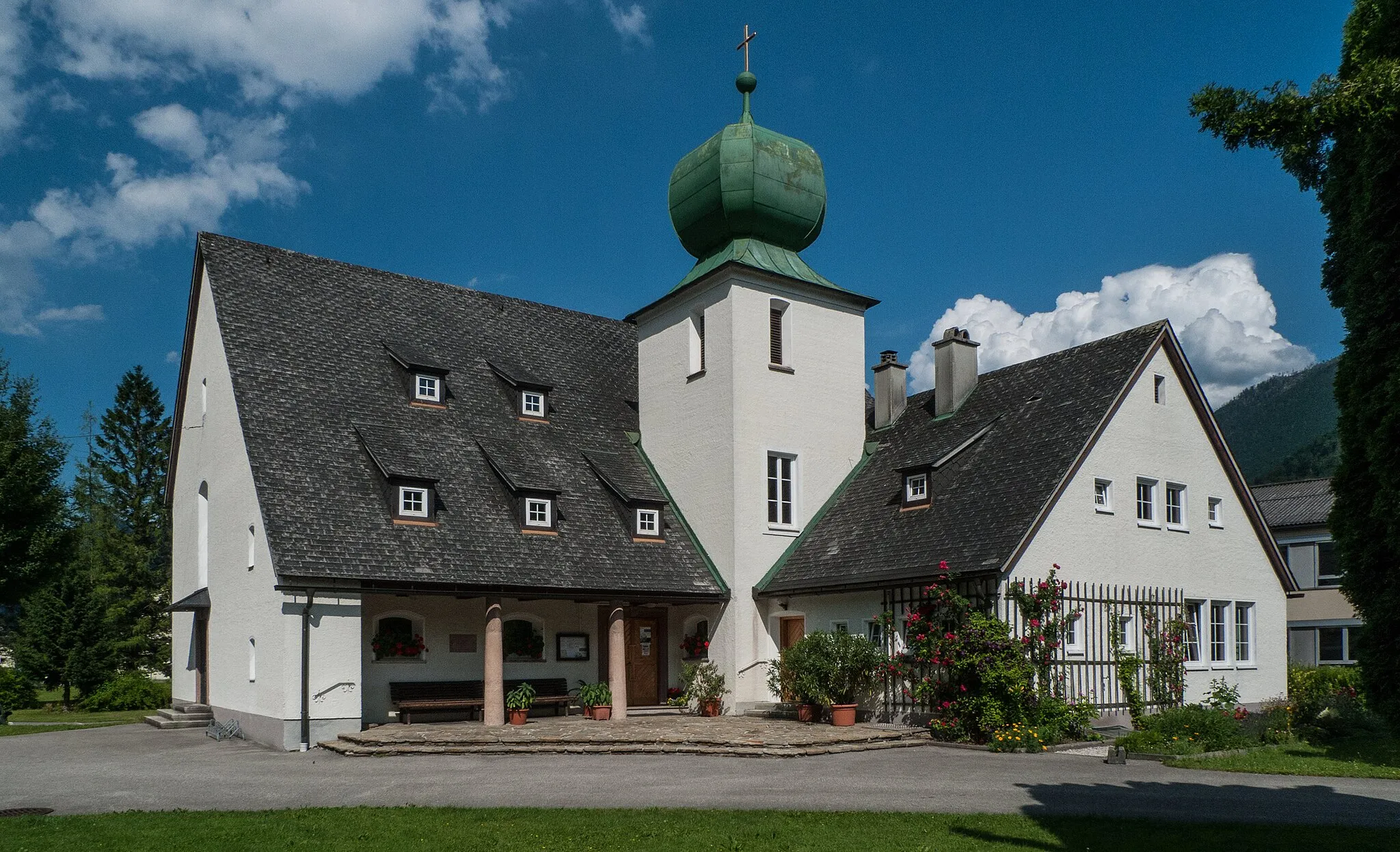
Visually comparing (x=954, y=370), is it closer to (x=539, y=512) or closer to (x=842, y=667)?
(x=842, y=667)

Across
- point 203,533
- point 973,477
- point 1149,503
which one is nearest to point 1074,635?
point 973,477

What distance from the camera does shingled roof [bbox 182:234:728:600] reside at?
66.4ft

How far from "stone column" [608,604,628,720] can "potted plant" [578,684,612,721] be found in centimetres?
18

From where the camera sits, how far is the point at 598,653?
2462 centimetres

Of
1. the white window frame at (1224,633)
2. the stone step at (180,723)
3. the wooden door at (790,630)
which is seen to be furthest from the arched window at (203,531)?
the white window frame at (1224,633)

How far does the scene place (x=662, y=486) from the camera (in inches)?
Answer: 1030

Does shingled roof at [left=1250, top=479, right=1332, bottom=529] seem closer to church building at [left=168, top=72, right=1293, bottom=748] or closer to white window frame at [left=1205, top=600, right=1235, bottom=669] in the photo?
white window frame at [left=1205, top=600, right=1235, bottom=669]

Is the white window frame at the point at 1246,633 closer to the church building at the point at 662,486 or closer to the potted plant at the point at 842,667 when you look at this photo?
the church building at the point at 662,486

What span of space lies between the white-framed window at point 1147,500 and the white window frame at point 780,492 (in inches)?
278

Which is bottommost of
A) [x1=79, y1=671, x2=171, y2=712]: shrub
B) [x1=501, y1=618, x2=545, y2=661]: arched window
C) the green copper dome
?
[x1=79, y1=671, x2=171, y2=712]: shrub

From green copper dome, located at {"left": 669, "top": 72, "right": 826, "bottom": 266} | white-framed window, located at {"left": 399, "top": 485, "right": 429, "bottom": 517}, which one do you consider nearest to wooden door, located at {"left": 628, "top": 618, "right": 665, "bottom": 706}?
white-framed window, located at {"left": 399, "top": 485, "right": 429, "bottom": 517}

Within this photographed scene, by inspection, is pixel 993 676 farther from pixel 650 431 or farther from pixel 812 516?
pixel 650 431

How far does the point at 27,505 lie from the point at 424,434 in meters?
13.1

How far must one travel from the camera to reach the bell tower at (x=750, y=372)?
24125 mm
